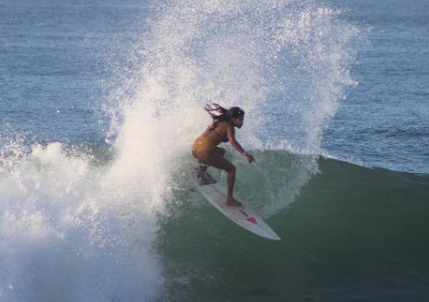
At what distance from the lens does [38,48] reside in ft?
138

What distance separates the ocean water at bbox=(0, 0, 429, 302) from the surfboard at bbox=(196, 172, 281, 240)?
0.49 metres

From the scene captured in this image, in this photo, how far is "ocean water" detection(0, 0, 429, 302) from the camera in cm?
1133

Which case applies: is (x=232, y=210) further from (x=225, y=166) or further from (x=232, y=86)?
(x=232, y=86)

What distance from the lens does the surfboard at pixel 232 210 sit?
11.9m

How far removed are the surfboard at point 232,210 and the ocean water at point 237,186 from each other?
19.3 inches

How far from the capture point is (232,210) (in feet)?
40.7

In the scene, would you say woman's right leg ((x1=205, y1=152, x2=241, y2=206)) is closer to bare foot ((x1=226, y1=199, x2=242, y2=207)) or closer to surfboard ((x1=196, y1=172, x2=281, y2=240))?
bare foot ((x1=226, y1=199, x2=242, y2=207))

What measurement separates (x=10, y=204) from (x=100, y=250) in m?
1.45

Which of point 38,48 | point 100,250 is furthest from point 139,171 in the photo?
point 38,48

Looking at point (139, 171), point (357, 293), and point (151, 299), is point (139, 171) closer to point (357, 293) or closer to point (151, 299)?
point (151, 299)

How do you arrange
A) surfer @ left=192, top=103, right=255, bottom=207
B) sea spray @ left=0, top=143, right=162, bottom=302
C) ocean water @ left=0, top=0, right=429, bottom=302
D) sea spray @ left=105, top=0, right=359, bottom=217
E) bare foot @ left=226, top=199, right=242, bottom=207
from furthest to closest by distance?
sea spray @ left=105, top=0, right=359, bottom=217 < bare foot @ left=226, top=199, right=242, bottom=207 < surfer @ left=192, top=103, right=255, bottom=207 < ocean water @ left=0, top=0, right=429, bottom=302 < sea spray @ left=0, top=143, right=162, bottom=302

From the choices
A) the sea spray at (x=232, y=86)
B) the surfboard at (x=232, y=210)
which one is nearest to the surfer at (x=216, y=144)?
the surfboard at (x=232, y=210)

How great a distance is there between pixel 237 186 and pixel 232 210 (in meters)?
2.34

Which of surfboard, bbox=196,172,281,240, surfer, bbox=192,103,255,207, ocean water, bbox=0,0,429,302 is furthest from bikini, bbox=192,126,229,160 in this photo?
ocean water, bbox=0,0,429,302
